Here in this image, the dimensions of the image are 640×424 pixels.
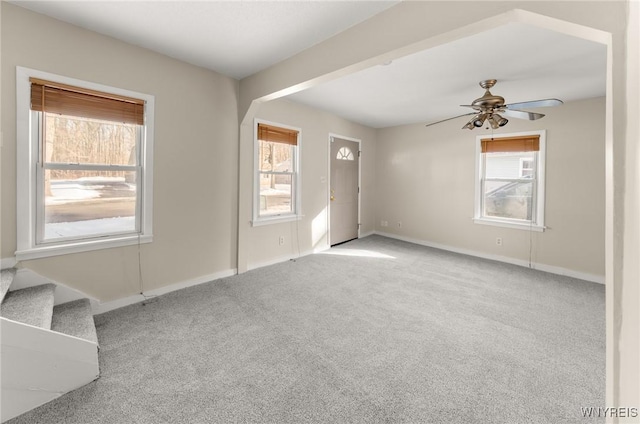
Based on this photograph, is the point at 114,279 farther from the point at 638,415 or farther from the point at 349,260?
the point at 638,415

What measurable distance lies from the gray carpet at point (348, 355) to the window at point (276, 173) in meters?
1.20

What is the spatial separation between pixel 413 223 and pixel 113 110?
527 cm

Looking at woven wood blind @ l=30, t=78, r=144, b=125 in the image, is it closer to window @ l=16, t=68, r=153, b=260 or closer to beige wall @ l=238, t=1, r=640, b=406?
window @ l=16, t=68, r=153, b=260

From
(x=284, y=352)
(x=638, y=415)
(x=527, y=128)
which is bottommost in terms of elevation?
(x=284, y=352)

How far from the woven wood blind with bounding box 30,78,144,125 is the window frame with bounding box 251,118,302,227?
1462mm

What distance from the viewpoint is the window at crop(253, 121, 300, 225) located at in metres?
4.09

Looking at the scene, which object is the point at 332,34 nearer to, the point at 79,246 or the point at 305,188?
the point at 305,188

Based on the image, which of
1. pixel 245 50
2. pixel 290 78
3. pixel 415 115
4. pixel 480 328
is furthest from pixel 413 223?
pixel 245 50

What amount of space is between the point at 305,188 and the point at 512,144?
3453mm

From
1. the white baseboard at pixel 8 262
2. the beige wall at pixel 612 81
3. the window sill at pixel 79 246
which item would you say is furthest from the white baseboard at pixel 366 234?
the white baseboard at pixel 8 262

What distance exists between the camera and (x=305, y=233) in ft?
16.0

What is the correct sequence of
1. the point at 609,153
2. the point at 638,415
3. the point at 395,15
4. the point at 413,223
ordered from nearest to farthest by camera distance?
the point at 638,415
the point at 609,153
the point at 395,15
the point at 413,223

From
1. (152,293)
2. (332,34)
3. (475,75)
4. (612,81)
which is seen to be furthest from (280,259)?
(612,81)

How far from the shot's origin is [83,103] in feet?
8.18
